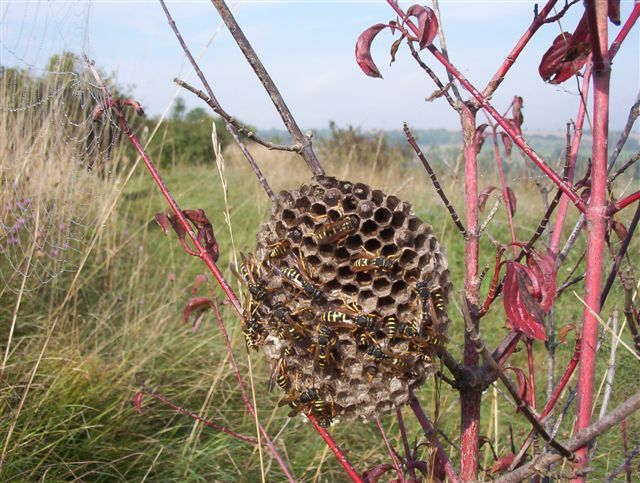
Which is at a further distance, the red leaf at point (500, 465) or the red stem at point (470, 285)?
the red leaf at point (500, 465)

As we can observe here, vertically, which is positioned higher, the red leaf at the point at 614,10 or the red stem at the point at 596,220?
the red leaf at the point at 614,10

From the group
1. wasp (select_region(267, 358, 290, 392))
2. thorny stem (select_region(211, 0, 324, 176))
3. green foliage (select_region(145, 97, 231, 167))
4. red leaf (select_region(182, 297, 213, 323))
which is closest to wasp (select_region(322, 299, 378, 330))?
wasp (select_region(267, 358, 290, 392))

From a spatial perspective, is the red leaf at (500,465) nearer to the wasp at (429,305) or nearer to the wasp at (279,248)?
the wasp at (429,305)

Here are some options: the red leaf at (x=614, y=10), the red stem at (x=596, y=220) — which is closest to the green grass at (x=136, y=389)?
the red stem at (x=596, y=220)

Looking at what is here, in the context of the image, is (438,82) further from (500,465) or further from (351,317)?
(500,465)

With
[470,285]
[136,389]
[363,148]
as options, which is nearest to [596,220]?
[470,285]

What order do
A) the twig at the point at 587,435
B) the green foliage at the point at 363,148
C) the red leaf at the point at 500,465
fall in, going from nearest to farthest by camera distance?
the twig at the point at 587,435
the red leaf at the point at 500,465
the green foliage at the point at 363,148

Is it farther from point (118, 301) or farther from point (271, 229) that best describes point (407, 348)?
point (118, 301)

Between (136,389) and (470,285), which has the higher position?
(470,285)
